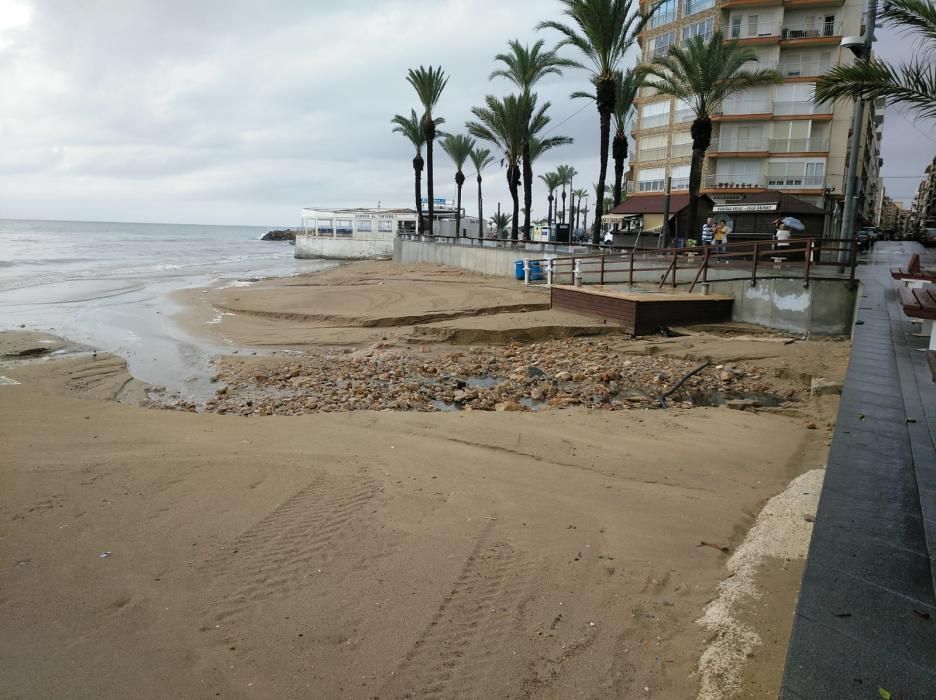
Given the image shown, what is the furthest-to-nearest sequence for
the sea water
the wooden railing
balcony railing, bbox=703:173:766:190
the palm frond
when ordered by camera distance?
balcony railing, bbox=703:173:766:190
the wooden railing
the sea water
the palm frond

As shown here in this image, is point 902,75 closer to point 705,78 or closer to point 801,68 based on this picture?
point 705,78

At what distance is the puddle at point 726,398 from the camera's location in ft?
28.9

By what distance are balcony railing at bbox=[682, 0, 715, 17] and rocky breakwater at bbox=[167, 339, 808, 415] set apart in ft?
131

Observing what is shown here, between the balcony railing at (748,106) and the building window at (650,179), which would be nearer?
the balcony railing at (748,106)

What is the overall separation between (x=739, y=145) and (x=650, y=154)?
20.2 ft

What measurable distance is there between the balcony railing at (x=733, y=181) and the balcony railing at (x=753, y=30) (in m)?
8.80

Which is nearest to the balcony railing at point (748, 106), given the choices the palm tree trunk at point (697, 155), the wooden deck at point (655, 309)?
the palm tree trunk at point (697, 155)

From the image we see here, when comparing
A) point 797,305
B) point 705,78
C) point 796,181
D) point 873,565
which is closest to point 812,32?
point 796,181

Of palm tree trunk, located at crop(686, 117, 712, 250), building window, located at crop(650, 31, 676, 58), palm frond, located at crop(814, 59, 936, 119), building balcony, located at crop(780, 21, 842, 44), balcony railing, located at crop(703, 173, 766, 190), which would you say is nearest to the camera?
palm frond, located at crop(814, 59, 936, 119)

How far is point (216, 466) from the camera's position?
18.7 ft

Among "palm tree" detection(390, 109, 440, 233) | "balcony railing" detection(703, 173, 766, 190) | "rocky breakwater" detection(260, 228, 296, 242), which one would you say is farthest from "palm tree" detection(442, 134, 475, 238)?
"rocky breakwater" detection(260, 228, 296, 242)

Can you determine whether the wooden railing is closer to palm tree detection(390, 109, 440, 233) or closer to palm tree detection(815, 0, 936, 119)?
palm tree detection(815, 0, 936, 119)

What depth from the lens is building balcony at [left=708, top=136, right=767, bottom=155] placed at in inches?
1610

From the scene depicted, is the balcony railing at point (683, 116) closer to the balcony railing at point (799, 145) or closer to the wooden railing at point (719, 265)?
the balcony railing at point (799, 145)
